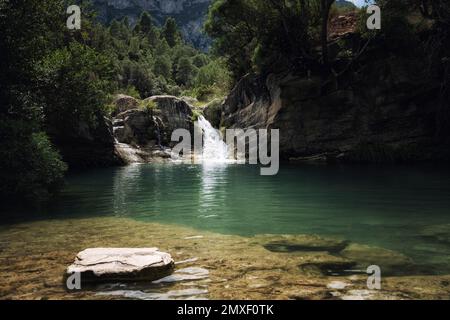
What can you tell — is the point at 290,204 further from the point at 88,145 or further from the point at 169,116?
the point at 169,116

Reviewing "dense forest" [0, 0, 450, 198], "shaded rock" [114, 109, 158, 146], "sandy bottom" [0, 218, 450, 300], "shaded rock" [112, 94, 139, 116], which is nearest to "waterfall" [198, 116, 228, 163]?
"shaded rock" [114, 109, 158, 146]

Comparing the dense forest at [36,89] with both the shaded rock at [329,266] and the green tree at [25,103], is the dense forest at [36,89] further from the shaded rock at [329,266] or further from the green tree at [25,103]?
the shaded rock at [329,266]

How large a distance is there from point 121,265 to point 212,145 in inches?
1608

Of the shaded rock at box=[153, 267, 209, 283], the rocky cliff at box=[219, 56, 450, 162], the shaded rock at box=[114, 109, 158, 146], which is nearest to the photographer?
the shaded rock at box=[153, 267, 209, 283]

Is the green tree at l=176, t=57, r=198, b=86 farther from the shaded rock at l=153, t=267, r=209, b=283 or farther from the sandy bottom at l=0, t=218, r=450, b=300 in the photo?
the shaded rock at l=153, t=267, r=209, b=283

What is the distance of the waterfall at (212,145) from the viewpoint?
153 ft

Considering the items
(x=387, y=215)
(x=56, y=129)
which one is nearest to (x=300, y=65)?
(x=56, y=129)

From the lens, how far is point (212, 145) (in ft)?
160

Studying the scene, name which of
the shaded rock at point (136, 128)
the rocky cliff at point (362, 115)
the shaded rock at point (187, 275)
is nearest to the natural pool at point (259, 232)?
the shaded rock at point (187, 275)

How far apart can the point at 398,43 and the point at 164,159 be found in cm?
2475

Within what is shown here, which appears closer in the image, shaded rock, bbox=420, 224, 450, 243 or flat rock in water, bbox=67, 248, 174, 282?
flat rock in water, bbox=67, 248, 174, 282

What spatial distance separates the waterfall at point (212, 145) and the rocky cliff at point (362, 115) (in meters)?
6.07

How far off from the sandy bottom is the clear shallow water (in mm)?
1146

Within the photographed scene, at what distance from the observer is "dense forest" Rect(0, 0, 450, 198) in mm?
17453
